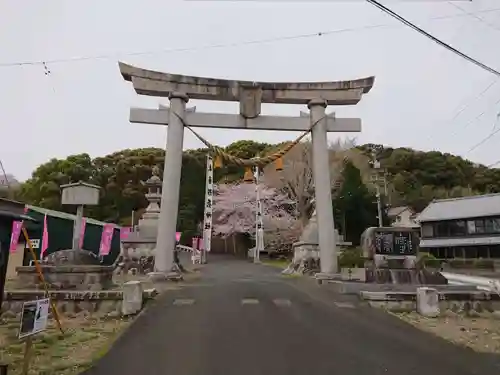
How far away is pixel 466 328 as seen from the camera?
8789mm

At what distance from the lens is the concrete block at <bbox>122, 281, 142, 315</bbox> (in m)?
9.33

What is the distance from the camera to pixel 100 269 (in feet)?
36.2

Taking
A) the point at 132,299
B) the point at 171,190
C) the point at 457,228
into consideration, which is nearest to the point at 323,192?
the point at 171,190

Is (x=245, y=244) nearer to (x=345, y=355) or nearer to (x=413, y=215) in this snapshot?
(x=413, y=215)

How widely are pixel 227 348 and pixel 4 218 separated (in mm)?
3978

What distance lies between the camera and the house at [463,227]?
36.8m

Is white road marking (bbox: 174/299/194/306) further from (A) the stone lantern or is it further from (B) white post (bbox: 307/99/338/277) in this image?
(A) the stone lantern

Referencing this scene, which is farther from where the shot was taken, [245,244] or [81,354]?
[245,244]

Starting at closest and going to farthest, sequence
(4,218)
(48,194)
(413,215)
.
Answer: (4,218) < (48,194) < (413,215)

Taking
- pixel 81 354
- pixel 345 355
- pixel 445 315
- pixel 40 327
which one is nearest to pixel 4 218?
pixel 40 327

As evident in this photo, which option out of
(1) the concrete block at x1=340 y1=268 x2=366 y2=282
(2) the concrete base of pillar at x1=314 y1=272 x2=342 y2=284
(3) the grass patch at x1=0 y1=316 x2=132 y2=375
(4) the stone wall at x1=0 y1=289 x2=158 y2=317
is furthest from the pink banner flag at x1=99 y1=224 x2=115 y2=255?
(3) the grass patch at x1=0 y1=316 x2=132 y2=375

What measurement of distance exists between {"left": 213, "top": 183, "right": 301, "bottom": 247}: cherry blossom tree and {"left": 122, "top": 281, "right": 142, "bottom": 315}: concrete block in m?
32.4

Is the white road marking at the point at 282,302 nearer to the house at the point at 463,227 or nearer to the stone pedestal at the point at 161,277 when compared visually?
the stone pedestal at the point at 161,277

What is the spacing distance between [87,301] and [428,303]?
306 inches
